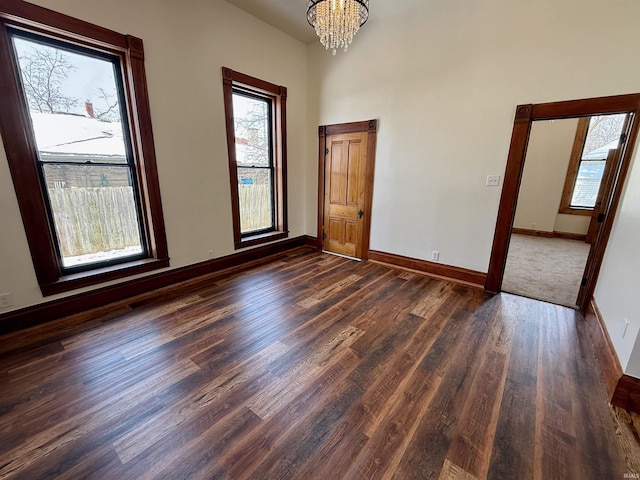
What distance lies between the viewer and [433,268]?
3684 mm

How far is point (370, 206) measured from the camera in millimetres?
4145

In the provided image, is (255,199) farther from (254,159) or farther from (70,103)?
(70,103)

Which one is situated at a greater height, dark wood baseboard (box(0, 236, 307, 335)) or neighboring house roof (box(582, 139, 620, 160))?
neighboring house roof (box(582, 139, 620, 160))

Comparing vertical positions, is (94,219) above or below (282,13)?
below

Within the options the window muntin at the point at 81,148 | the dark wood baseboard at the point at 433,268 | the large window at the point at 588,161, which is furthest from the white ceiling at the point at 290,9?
the large window at the point at 588,161

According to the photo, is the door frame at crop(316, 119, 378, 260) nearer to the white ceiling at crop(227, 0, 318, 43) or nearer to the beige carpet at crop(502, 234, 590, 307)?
the white ceiling at crop(227, 0, 318, 43)

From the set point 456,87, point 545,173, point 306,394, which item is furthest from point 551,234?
point 306,394

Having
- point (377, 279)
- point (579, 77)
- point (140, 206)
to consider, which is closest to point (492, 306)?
point (377, 279)

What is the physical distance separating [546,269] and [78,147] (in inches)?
247

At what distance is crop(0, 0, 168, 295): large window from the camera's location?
2150 mm

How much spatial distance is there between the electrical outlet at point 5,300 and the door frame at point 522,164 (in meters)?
4.86

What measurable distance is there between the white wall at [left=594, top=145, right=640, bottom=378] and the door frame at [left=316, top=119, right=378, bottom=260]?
262 centimetres

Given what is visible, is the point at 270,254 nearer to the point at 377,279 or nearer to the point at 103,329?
the point at 377,279

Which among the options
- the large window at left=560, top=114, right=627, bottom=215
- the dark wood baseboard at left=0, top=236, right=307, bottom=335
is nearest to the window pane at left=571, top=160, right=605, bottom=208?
the large window at left=560, top=114, right=627, bottom=215
